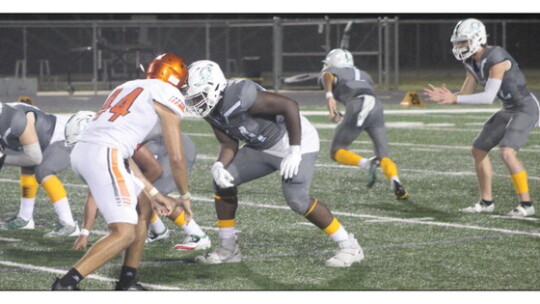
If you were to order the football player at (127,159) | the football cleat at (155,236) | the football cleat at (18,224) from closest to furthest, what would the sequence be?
the football player at (127,159), the football cleat at (155,236), the football cleat at (18,224)

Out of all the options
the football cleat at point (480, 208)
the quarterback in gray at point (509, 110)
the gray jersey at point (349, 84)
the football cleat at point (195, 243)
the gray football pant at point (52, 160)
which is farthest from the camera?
the gray jersey at point (349, 84)

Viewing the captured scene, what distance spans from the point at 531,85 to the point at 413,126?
13.8 meters

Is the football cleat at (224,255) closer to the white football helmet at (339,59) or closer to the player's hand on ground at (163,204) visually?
the player's hand on ground at (163,204)

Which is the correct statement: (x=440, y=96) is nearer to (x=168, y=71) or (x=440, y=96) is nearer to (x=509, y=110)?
(x=509, y=110)

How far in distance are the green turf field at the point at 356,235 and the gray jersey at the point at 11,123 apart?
0.75 meters

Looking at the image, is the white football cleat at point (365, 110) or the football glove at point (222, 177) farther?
the white football cleat at point (365, 110)

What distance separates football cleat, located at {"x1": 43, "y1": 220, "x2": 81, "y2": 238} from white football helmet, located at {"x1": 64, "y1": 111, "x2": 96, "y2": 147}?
2.56 feet

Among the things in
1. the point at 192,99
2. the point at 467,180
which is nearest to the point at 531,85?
the point at 467,180

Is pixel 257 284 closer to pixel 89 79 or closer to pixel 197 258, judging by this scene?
pixel 197 258

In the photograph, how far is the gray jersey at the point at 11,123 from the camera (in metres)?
7.85

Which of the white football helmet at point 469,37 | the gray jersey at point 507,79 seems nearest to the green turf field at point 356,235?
the gray jersey at point 507,79

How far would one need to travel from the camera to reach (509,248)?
7.41 meters

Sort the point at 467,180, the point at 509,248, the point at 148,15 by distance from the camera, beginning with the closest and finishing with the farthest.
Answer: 1. the point at 509,248
2. the point at 467,180
3. the point at 148,15

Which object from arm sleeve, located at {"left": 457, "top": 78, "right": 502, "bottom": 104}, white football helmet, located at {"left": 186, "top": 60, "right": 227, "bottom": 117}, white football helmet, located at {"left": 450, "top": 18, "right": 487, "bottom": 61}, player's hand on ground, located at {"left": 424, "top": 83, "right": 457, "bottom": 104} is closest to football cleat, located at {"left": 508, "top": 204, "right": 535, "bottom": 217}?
arm sleeve, located at {"left": 457, "top": 78, "right": 502, "bottom": 104}
